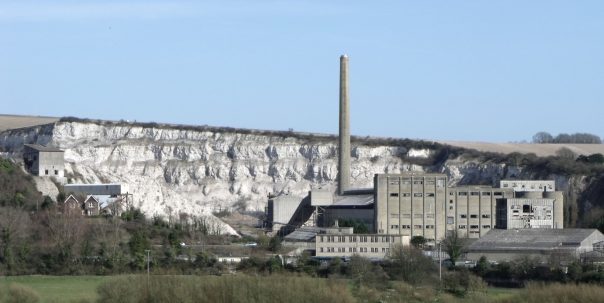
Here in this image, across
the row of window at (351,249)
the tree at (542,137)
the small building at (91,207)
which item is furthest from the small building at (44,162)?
the tree at (542,137)

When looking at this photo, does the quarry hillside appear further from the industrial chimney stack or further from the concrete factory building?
the concrete factory building

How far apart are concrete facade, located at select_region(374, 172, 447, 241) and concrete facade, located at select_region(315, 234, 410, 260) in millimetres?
10515

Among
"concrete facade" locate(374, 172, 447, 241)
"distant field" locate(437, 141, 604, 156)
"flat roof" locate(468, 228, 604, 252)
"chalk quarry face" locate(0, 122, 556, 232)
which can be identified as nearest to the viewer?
"flat roof" locate(468, 228, 604, 252)

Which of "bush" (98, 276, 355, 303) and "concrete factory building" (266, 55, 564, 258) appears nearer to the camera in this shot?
"bush" (98, 276, 355, 303)

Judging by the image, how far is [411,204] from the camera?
91938 mm

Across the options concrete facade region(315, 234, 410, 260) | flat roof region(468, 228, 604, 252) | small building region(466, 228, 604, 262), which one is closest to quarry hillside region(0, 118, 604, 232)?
flat roof region(468, 228, 604, 252)

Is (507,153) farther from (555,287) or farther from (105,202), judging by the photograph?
(555,287)

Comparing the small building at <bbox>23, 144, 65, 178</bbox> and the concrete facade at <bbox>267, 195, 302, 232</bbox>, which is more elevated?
the small building at <bbox>23, 144, 65, 178</bbox>

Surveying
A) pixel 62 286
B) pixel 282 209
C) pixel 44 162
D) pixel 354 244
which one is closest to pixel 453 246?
pixel 354 244

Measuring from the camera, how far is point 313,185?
408ft

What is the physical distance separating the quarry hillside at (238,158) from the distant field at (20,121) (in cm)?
934

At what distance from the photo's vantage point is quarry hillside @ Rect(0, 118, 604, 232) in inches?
4739

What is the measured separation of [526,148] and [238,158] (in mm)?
24482

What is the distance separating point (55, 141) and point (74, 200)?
4820cm
